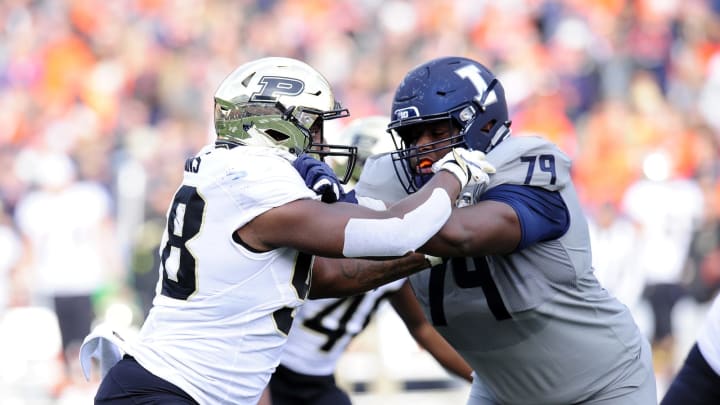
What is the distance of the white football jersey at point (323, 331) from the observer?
4.82m

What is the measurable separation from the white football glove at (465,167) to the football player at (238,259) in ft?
0.04

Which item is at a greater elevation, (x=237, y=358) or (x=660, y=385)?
(x=237, y=358)

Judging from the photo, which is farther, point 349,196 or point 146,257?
point 146,257

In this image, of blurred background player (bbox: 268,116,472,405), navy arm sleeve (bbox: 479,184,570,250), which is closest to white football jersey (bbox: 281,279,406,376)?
blurred background player (bbox: 268,116,472,405)

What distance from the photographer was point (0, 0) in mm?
12594

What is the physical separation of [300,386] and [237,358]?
161cm

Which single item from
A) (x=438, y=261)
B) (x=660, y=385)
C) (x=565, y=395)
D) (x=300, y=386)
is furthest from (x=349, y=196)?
(x=660, y=385)

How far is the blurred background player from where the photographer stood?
4.82m

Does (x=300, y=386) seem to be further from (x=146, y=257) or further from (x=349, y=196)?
(x=146, y=257)

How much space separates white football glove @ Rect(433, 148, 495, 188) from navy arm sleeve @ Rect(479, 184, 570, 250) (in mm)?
81

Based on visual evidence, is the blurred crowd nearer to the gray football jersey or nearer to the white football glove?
the gray football jersey

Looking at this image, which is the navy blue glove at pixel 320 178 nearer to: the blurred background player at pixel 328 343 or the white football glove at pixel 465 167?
the white football glove at pixel 465 167

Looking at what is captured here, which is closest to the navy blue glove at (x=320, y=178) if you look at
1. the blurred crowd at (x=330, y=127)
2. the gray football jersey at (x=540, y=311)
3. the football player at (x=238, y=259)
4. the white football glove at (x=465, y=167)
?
the football player at (x=238, y=259)

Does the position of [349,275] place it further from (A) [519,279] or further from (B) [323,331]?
(B) [323,331]
